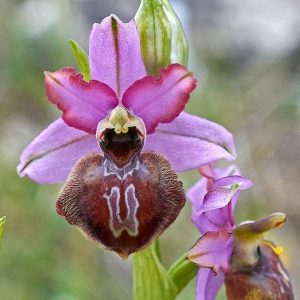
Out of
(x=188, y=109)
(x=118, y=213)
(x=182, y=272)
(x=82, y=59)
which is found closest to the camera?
(x=118, y=213)

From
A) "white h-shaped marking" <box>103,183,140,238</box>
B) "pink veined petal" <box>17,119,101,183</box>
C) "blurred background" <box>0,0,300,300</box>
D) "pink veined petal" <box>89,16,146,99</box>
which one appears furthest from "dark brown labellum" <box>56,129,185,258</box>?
"blurred background" <box>0,0,300,300</box>

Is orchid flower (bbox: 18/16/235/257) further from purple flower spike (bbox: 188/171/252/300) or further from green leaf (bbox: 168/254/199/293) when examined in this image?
green leaf (bbox: 168/254/199/293)

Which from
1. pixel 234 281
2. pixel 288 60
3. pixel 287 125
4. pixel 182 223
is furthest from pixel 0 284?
pixel 288 60

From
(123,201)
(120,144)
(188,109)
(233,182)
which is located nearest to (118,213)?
(123,201)

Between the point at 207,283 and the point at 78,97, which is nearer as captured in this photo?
the point at 78,97

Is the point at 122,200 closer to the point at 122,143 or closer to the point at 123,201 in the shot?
the point at 123,201

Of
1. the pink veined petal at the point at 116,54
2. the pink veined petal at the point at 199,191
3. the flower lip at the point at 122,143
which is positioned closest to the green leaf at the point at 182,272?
the pink veined petal at the point at 199,191

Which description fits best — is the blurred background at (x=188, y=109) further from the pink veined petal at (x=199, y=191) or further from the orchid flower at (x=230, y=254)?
the orchid flower at (x=230, y=254)
